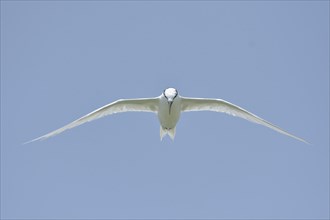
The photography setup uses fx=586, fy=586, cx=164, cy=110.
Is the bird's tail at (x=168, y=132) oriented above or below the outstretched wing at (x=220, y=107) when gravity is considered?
below

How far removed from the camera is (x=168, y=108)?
25.3m

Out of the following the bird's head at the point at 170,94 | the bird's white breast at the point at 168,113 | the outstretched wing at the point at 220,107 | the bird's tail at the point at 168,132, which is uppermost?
the outstretched wing at the point at 220,107

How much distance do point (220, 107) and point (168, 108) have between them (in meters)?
3.45

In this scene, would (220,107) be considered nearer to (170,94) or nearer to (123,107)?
(170,94)

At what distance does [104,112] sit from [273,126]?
307 inches

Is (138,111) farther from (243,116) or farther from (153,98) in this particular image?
(243,116)

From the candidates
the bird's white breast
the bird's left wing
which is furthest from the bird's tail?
the bird's left wing

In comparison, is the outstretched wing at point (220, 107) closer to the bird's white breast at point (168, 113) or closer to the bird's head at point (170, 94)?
the bird's white breast at point (168, 113)

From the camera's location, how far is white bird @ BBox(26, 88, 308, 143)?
2542 cm

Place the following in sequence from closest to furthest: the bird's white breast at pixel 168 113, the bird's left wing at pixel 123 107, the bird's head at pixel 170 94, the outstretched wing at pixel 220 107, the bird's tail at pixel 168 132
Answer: the bird's head at pixel 170 94, the bird's white breast at pixel 168 113, the bird's tail at pixel 168 132, the bird's left wing at pixel 123 107, the outstretched wing at pixel 220 107

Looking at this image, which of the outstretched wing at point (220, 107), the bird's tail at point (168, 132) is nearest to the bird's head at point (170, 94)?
the outstretched wing at point (220, 107)

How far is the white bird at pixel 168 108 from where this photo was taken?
83.4 ft

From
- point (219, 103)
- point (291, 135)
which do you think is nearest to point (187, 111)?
point (219, 103)

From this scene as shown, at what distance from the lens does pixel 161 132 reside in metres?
26.5
